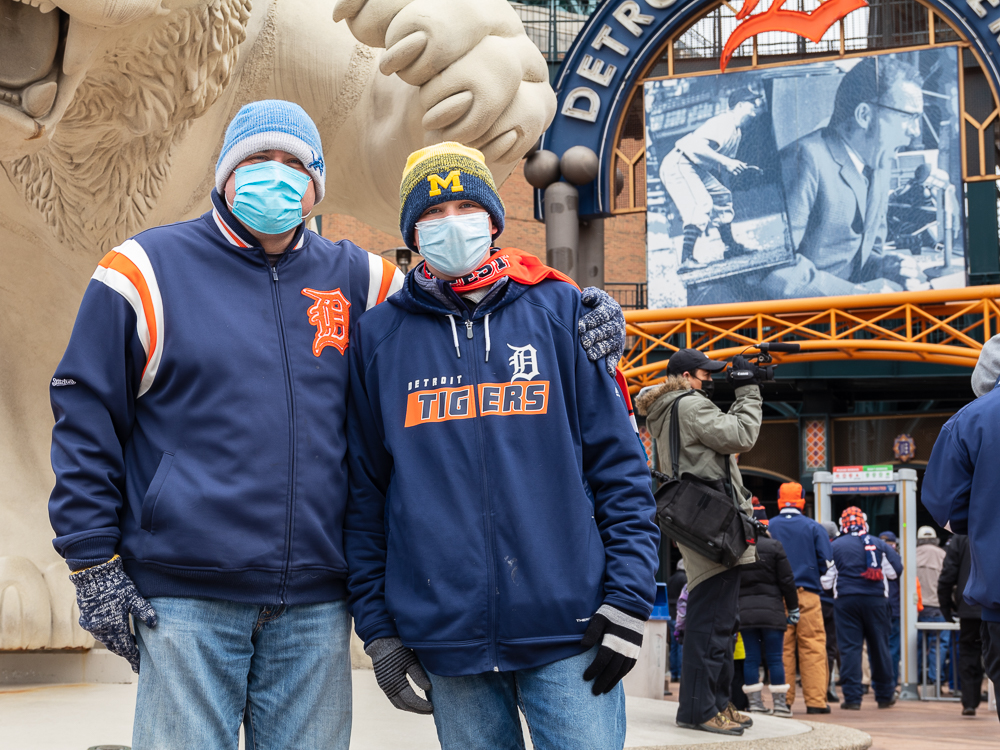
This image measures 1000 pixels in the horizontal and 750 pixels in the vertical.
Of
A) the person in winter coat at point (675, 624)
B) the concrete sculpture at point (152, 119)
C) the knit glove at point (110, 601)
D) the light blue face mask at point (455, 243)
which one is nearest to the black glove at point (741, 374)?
the concrete sculpture at point (152, 119)

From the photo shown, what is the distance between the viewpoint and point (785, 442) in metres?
19.9

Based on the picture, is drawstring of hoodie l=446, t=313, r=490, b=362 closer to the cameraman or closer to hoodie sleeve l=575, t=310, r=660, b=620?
hoodie sleeve l=575, t=310, r=660, b=620

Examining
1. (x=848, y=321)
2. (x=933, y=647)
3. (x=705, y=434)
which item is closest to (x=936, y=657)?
(x=933, y=647)

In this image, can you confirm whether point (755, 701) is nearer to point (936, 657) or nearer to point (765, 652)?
point (765, 652)

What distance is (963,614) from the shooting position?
23.1 feet

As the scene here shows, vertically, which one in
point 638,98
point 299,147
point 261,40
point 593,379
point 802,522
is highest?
point 638,98

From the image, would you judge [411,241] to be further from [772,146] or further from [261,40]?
[772,146]

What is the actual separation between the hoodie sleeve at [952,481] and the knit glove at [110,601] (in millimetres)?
2208

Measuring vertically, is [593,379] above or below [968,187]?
below

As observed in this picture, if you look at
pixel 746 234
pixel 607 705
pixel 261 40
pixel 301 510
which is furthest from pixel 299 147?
pixel 746 234

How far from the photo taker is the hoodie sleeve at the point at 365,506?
6.37 ft

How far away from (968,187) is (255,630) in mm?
19086

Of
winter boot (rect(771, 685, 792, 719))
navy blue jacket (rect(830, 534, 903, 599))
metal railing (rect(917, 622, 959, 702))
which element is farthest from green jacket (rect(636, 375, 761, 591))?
metal railing (rect(917, 622, 959, 702))

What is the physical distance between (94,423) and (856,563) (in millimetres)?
7573
